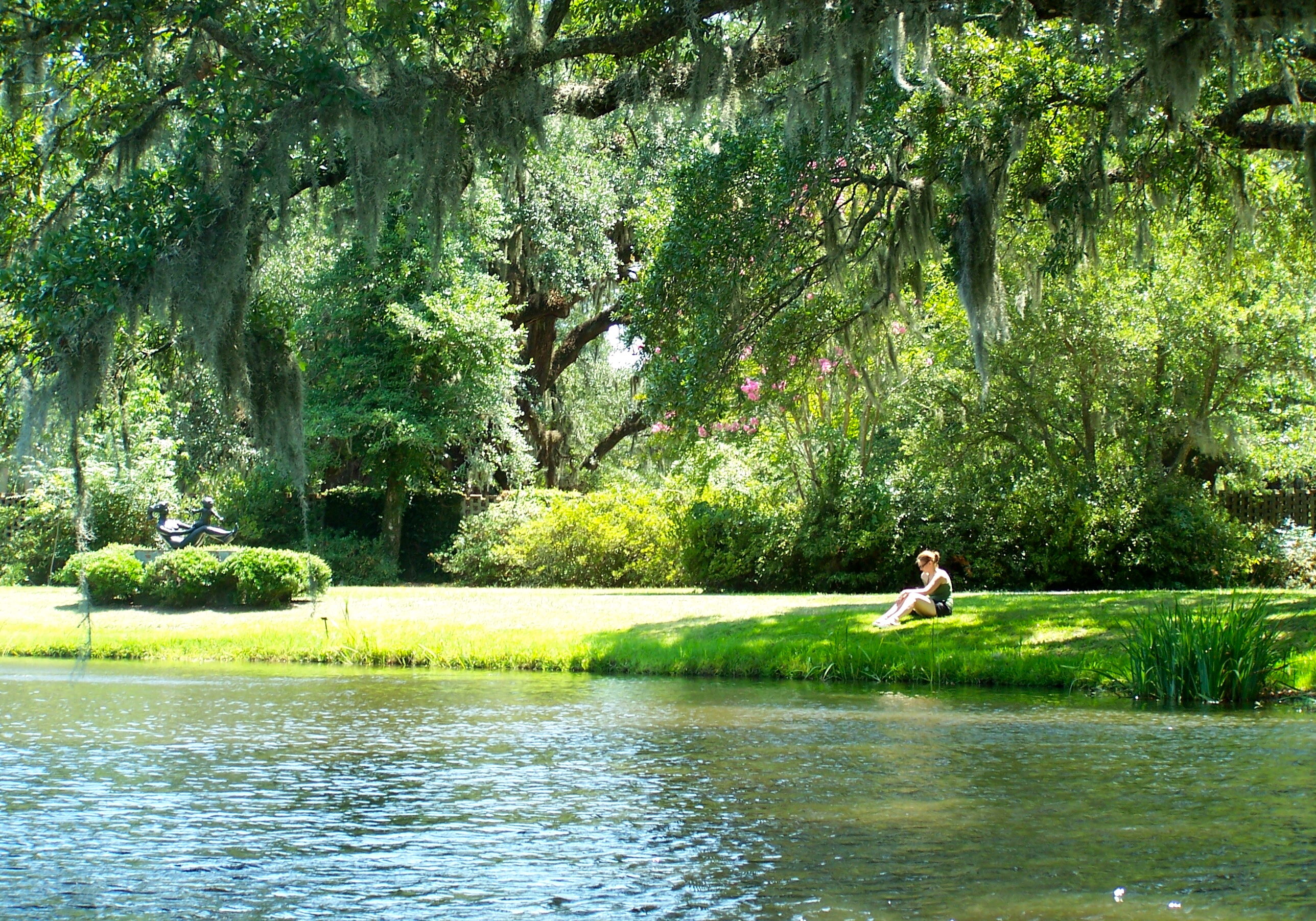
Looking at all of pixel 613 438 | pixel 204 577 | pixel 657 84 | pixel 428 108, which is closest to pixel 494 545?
pixel 204 577

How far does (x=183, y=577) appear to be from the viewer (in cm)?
1775

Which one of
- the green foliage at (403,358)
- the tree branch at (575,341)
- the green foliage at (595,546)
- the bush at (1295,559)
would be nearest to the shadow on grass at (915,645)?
the bush at (1295,559)

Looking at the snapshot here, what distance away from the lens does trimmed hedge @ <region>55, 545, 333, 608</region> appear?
17.8 m

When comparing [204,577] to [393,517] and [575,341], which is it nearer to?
[393,517]

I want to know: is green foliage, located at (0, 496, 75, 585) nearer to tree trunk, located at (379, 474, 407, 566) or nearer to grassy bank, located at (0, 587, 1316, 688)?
grassy bank, located at (0, 587, 1316, 688)

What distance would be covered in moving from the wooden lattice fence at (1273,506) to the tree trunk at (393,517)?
15439 millimetres

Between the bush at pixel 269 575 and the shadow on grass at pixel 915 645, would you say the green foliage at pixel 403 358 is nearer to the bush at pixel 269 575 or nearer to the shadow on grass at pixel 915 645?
the bush at pixel 269 575

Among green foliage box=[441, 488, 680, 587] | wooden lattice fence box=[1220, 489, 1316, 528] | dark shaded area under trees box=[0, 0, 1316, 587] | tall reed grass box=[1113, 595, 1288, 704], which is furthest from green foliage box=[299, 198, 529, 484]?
tall reed grass box=[1113, 595, 1288, 704]

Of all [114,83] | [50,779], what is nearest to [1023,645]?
[50,779]

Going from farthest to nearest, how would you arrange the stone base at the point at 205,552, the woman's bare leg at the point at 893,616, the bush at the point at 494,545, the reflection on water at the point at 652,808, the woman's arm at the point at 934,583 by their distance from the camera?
the bush at the point at 494,545 → the stone base at the point at 205,552 → the woman's arm at the point at 934,583 → the woman's bare leg at the point at 893,616 → the reflection on water at the point at 652,808

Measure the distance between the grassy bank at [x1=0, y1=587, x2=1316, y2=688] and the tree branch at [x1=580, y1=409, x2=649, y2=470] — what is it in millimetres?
12881

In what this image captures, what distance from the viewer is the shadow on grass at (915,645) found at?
12.7 meters

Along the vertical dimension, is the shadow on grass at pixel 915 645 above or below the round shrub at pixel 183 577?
below

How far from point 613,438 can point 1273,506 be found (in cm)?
1588
